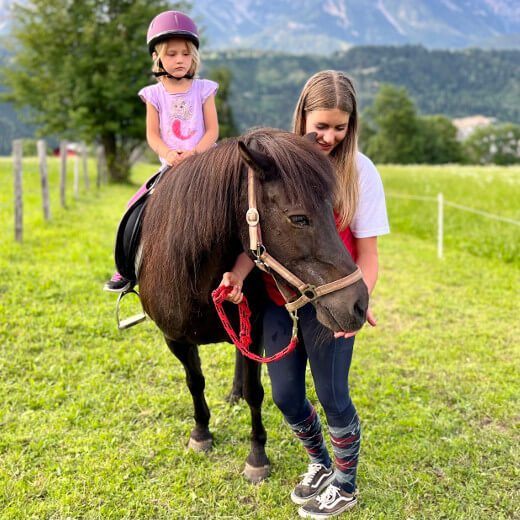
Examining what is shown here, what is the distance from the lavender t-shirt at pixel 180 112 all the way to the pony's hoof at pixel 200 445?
76.4 inches

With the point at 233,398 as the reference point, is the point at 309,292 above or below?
above

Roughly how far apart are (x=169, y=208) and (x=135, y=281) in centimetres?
95

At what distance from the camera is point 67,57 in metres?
19.4

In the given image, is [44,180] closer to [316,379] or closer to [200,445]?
[200,445]

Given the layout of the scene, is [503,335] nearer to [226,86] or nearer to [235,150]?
[235,150]

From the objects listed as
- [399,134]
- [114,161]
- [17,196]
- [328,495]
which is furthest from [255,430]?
[399,134]

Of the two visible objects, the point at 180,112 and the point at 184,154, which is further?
the point at 180,112

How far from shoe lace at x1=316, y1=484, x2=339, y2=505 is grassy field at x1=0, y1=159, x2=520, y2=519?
0.16 meters

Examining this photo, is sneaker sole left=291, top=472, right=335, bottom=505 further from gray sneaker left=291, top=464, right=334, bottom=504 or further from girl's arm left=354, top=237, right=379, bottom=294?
girl's arm left=354, top=237, right=379, bottom=294

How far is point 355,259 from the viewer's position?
2234 millimetres

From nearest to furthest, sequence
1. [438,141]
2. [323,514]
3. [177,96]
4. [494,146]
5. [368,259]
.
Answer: [368,259], [323,514], [177,96], [438,141], [494,146]

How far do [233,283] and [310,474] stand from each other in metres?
1.40

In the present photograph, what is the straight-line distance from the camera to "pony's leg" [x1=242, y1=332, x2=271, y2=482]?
8.99 feet

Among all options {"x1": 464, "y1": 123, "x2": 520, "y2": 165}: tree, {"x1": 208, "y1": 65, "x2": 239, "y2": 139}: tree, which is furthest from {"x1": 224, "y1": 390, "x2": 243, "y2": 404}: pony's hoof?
{"x1": 464, "y1": 123, "x2": 520, "y2": 165}: tree
